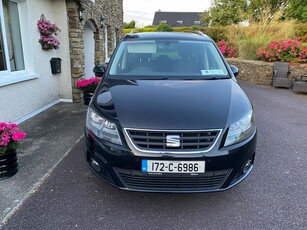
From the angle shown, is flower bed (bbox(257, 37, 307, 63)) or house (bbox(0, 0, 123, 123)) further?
flower bed (bbox(257, 37, 307, 63))

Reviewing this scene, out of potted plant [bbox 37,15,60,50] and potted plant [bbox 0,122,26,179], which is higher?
potted plant [bbox 37,15,60,50]

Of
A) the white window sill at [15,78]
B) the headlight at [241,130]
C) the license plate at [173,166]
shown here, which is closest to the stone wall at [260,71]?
the headlight at [241,130]

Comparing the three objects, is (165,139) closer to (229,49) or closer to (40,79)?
(40,79)

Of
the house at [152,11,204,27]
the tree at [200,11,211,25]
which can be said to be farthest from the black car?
the house at [152,11,204,27]

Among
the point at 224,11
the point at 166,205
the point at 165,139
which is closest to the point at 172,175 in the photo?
the point at 165,139

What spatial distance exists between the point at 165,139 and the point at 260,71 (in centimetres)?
839

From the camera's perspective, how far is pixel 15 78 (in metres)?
4.57

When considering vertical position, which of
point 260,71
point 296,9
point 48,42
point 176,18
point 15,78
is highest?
point 176,18

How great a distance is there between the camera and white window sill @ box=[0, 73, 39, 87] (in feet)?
13.9

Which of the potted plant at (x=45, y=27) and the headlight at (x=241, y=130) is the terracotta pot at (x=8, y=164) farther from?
the potted plant at (x=45, y=27)

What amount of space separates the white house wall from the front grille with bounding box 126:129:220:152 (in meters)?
3.26

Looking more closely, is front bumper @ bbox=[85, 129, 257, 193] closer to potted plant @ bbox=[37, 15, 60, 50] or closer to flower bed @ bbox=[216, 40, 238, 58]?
potted plant @ bbox=[37, 15, 60, 50]

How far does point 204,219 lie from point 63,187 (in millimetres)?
1566

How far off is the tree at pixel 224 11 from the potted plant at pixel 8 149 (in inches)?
982
